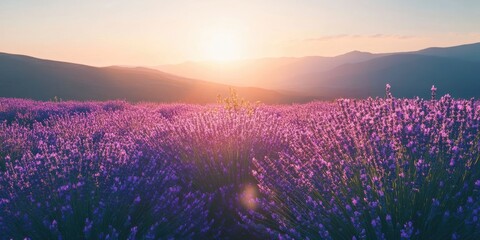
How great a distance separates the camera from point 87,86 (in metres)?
36.6

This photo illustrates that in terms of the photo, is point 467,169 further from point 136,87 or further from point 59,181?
point 136,87

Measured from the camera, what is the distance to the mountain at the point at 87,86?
108ft

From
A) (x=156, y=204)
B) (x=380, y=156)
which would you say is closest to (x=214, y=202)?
(x=156, y=204)

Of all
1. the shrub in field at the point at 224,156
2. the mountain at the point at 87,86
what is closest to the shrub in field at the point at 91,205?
the shrub in field at the point at 224,156

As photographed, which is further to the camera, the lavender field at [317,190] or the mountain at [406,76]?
the mountain at [406,76]

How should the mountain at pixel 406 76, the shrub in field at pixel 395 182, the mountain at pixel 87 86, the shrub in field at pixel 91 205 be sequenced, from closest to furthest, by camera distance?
the shrub in field at pixel 395 182 < the shrub in field at pixel 91 205 < the mountain at pixel 87 86 < the mountain at pixel 406 76

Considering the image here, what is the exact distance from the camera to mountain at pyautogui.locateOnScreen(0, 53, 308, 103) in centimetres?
3300

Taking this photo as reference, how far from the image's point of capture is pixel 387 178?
226 centimetres

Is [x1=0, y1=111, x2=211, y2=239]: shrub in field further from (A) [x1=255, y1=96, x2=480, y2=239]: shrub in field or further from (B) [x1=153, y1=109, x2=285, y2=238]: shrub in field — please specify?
(A) [x1=255, y1=96, x2=480, y2=239]: shrub in field

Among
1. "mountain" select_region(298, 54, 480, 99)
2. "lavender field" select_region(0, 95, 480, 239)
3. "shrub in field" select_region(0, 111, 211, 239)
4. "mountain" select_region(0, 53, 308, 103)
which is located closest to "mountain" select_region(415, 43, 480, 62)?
"mountain" select_region(298, 54, 480, 99)

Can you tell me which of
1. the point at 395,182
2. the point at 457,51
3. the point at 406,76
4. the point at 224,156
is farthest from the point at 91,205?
the point at 457,51

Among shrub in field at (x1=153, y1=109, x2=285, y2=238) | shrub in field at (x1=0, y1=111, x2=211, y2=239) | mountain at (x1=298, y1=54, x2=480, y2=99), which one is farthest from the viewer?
mountain at (x1=298, y1=54, x2=480, y2=99)

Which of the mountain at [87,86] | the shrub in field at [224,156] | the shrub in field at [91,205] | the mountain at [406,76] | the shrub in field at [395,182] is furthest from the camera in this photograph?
the mountain at [406,76]

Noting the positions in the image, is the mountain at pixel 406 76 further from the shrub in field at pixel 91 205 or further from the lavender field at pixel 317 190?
the shrub in field at pixel 91 205
